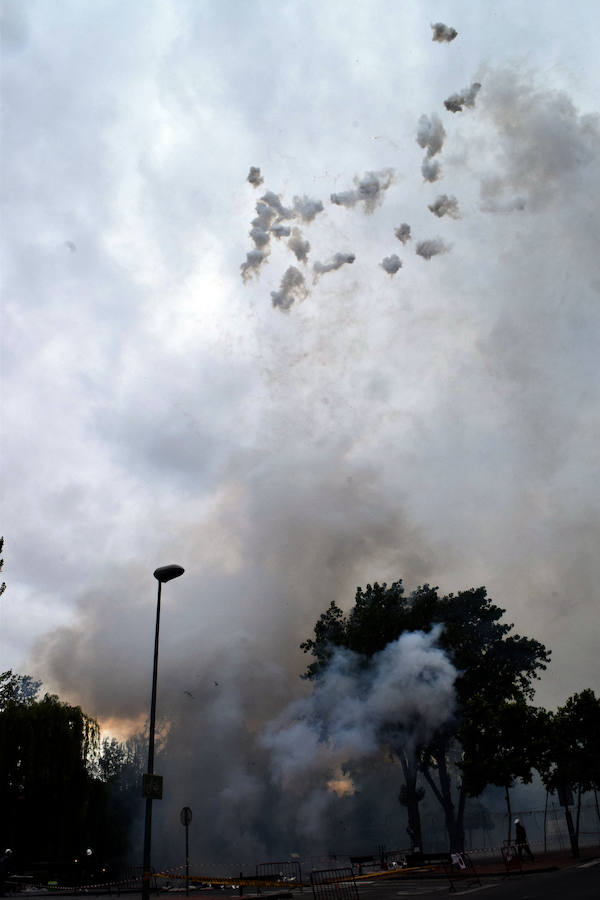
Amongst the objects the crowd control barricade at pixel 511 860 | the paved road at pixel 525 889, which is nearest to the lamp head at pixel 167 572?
the paved road at pixel 525 889

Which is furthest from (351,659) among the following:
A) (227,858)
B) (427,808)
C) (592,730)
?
(427,808)

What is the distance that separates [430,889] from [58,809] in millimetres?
28425

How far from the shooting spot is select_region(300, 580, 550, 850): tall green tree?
41844 mm

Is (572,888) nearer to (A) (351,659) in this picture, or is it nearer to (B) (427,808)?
(A) (351,659)

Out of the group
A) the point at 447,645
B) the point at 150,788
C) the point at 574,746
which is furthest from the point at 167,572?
the point at 447,645

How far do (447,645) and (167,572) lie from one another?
30282 mm

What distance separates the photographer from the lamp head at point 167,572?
1684 cm

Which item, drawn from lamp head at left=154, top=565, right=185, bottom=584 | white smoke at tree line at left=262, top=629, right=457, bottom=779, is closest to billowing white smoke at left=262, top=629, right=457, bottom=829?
white smoke at tree line at left=262, top=629, right=457, bottom=779

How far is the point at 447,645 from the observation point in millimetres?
42531

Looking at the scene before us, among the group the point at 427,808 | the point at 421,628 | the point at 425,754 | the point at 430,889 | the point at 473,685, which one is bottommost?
the point at 427,808

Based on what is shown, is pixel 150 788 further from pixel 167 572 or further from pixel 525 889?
pixel 525 889

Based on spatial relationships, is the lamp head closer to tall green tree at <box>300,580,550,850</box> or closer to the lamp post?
the lamp post

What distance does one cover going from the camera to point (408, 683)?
134ft

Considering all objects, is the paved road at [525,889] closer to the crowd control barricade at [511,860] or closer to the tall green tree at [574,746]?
the crowd control barricade at [511,860]
